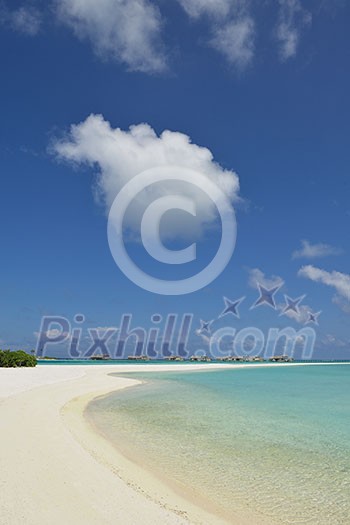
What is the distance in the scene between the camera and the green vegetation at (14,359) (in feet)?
157

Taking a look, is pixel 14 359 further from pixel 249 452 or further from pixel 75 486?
Result: pixel 75 486

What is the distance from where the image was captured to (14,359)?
48781 millimetres

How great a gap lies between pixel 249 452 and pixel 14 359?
44.7 m

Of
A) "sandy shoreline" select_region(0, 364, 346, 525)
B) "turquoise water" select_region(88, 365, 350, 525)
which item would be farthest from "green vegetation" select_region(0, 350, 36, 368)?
"sandy shoreline" select_region(0, 364, 346, 525)

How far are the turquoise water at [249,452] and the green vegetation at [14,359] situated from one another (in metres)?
33.0

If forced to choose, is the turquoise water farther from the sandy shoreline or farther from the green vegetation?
the green vegetation

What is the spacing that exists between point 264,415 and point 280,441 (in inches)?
212

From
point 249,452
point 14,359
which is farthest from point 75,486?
point 14,359

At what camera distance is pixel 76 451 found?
953cm

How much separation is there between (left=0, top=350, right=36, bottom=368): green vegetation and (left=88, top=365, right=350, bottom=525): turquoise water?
Result: 33.0 metres

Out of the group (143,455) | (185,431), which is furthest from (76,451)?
(185,431)

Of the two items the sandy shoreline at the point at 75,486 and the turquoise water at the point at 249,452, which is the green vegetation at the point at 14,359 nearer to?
the turquoise water at the point at 249,452

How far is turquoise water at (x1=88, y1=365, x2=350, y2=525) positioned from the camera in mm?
7383

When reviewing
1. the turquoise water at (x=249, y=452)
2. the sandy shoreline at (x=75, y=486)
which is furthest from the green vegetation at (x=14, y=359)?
the sandy shoreline at (x=75, y=486)
